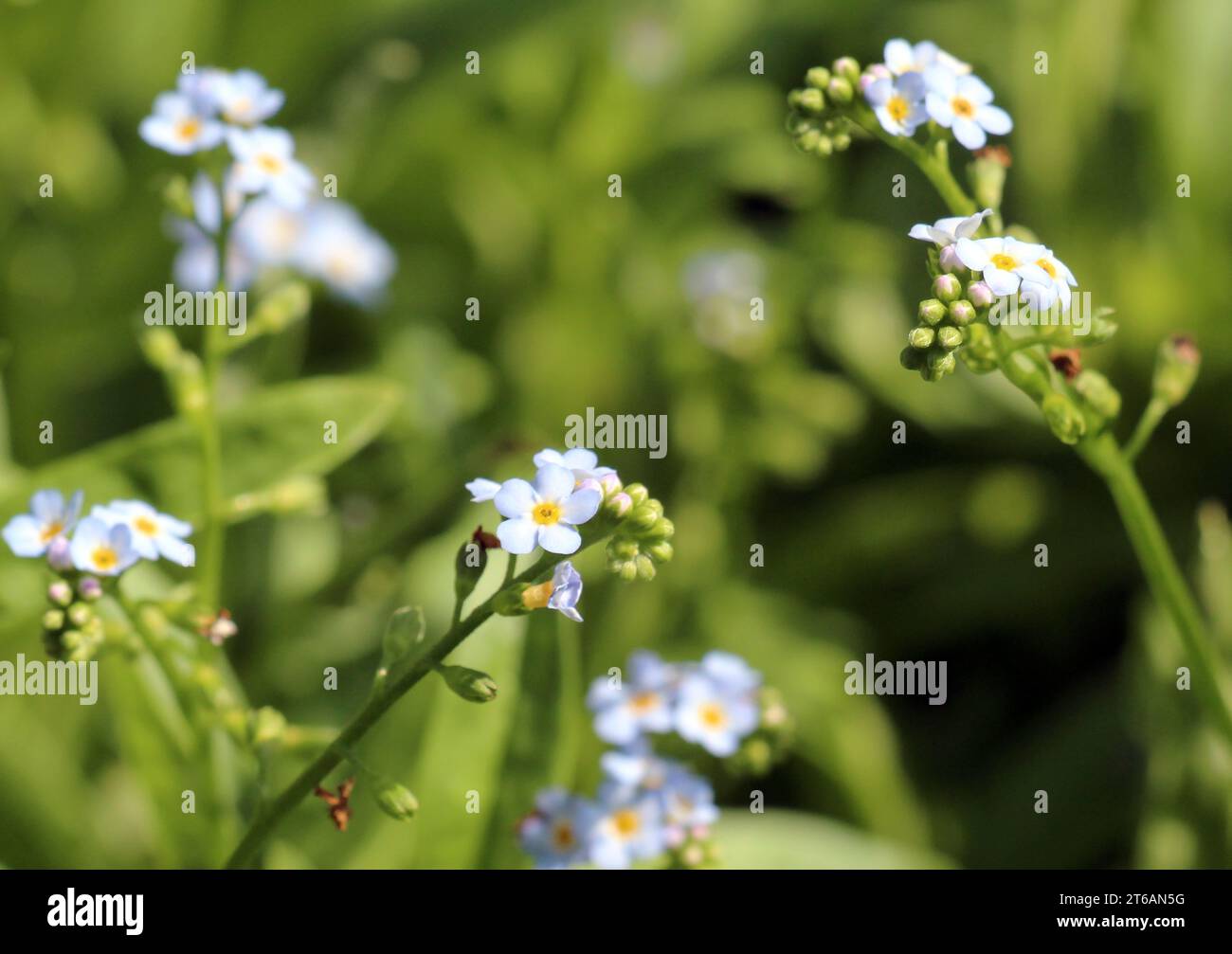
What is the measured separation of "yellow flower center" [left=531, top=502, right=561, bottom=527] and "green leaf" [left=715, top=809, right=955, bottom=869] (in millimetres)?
1406

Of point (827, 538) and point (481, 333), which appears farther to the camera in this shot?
point (481, 333)

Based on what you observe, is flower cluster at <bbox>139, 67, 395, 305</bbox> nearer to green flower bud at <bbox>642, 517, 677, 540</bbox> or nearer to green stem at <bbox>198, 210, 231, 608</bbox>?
green stem at <bbox>198, 210, 231, 608</bbox>

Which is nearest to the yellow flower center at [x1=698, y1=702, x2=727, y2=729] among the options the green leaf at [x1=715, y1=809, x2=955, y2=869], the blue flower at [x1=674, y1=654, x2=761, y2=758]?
the blue flower at [x1=674, y1=654, x2=761, y2=758]

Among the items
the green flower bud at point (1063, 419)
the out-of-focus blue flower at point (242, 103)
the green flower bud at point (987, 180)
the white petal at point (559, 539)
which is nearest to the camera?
the white petal at point (559, 539)

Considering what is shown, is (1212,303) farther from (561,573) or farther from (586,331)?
(561,573)

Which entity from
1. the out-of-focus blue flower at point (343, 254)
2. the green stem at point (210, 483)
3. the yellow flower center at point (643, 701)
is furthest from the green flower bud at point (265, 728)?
the out-of-focus blue flower at point (343, 254)

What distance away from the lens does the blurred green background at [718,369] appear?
361cm

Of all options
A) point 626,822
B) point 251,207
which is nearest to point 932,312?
point 626,822

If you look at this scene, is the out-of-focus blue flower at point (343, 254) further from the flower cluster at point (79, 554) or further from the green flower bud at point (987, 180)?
the green flower bud at point (987, 180)

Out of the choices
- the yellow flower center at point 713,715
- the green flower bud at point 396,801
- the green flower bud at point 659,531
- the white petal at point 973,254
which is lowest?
the green flower bud at point 396,801

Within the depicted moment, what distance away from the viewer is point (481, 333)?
4.56 meters

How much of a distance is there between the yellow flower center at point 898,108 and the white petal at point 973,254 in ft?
1.19
